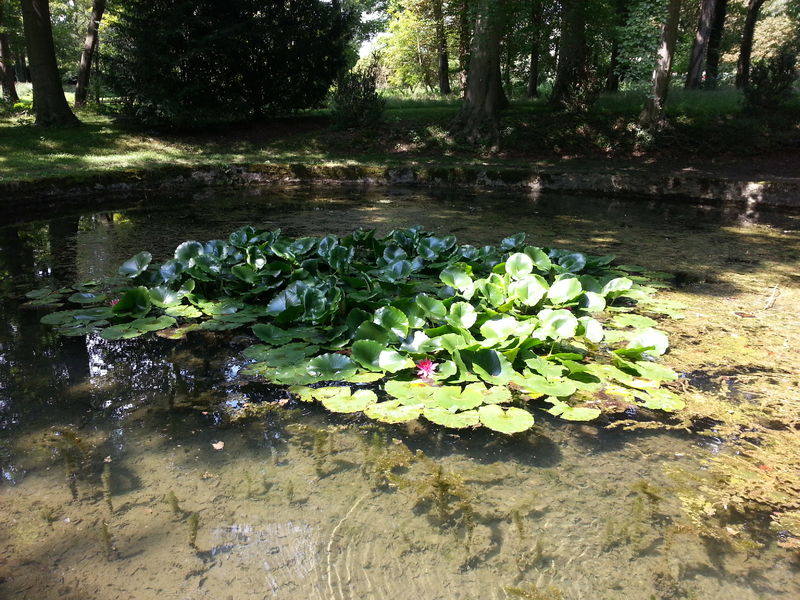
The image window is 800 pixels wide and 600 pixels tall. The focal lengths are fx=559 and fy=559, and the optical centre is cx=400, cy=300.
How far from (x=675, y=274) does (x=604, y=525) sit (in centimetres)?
353

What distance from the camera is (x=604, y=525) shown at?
1.88 metres

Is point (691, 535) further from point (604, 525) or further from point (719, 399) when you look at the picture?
point (719, 399)

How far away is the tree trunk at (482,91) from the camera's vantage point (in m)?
12.3

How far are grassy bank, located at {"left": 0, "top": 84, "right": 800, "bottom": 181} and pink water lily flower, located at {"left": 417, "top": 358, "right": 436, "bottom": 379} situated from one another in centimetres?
843

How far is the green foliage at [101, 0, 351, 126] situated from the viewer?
40.9 ft

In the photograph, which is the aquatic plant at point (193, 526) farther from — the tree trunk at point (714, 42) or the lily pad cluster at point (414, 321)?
the tree trunk at point (714, 42)

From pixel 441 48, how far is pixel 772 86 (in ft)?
38.7

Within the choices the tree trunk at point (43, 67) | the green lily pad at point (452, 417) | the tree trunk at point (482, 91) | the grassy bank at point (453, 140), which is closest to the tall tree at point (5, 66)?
the grassy bank at point (453, 140)

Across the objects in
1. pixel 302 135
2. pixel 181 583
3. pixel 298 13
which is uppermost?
pixel 298 13

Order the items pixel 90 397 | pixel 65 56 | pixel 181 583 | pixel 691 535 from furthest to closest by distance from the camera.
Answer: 1. pixel 65 56
2. pixel 90 397
3. pixel 691 535
4. pixel 181 583

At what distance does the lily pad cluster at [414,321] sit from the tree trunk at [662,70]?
8006 mm

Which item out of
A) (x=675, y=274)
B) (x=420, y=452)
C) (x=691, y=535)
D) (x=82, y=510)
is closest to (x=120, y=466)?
(x=82, y=510)

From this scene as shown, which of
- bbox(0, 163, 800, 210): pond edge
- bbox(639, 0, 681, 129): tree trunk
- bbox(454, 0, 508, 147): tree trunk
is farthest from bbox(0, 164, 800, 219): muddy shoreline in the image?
bbox(454, 0, 508, 147): tree trunk

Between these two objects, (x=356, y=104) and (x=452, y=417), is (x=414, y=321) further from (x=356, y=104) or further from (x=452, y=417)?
(x=356, y=104)
